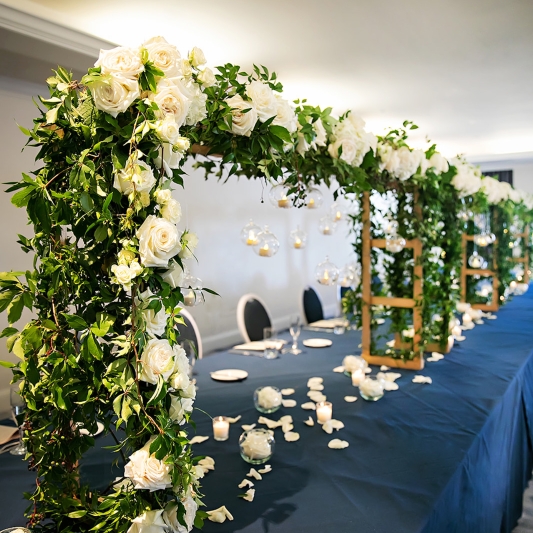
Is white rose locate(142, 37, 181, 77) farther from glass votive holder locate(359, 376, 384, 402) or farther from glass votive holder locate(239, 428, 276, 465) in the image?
glass votive holder locate(359, 376, 384, 402)

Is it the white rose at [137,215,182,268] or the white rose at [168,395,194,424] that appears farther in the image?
the white rose at [168,395,194,424]

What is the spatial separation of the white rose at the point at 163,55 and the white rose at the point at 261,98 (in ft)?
1.19

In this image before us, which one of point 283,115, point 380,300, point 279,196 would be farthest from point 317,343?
point 283,115

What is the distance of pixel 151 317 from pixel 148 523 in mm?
447

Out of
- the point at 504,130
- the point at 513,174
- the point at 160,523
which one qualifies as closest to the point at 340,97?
the point at 504,130

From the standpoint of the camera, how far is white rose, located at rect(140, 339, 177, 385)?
1.07 metres

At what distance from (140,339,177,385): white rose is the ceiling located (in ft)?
6.79

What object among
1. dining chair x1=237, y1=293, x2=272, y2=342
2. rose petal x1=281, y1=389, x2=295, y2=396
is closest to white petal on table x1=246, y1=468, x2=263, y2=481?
rose petal x1=281, y1=389, x2=295, y2=396

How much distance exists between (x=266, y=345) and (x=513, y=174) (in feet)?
25.6

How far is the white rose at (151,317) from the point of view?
1.10 metres

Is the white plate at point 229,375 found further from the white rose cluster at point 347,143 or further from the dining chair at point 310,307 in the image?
the dining chair at point 310,307

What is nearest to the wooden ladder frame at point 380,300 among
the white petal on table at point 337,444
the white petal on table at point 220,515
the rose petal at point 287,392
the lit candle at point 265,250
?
the lit candle at point 265,250

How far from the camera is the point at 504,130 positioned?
21.2 ft

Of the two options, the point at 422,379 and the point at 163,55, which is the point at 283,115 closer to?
the point at 163,55
